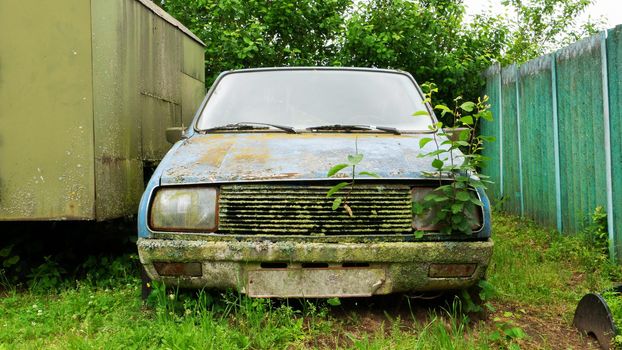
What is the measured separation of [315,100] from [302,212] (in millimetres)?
1348

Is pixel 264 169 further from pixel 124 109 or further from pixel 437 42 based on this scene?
pixel 437 42

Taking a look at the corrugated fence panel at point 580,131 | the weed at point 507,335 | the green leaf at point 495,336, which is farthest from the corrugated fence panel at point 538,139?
the green leaf at point 495,336

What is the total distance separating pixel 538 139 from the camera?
6.17 m

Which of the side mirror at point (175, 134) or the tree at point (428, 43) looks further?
the tree at point (428, 43)

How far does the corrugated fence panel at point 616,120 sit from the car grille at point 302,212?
2538 millimetres

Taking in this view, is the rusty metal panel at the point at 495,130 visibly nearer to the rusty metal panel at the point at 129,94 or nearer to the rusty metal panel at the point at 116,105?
the rusty metal panel at the point at 129,94

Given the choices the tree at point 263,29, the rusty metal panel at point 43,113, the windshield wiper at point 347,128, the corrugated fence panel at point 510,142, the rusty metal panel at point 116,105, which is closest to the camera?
the rusty metal panel at point 43,113

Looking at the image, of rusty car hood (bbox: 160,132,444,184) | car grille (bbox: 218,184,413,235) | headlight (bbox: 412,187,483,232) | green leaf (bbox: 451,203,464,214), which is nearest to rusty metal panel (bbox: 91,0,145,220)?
rusty car hood (bbox: 160,132,444,184)

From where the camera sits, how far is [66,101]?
11.1ft

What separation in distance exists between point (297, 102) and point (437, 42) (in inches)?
239

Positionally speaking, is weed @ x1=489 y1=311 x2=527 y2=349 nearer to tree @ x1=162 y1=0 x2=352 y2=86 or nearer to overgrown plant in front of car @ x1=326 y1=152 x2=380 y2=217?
overgrown plant in front of car @ x1=326 y1=152 x2=380 y2=217

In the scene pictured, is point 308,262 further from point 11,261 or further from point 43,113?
point 11,261

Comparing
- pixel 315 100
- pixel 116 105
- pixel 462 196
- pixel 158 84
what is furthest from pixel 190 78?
pixel 462 196

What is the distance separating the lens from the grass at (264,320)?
266cm
